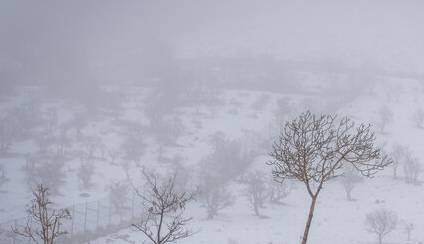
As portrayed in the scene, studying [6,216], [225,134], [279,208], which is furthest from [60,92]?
[279,208]

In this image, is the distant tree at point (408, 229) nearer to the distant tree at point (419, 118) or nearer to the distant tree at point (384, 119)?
the distant tree at point (384, 119)

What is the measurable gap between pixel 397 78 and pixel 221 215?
12193cm

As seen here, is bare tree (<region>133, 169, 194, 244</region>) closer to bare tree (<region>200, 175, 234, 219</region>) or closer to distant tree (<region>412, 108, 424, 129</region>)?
bare tree (<region>200, 175, 234, 219</region>)

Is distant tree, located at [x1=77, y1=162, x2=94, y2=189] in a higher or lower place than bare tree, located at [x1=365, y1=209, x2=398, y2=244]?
higher

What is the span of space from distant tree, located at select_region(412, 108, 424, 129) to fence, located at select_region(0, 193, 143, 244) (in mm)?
74671

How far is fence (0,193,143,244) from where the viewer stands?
5075cm

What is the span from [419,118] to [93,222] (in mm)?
85566

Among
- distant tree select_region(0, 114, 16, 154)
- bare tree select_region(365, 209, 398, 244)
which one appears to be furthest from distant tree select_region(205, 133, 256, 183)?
distant tree select_region(0, 114, 16, 154)

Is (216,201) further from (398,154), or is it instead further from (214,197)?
(398,154)

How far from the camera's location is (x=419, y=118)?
10300 centimetres

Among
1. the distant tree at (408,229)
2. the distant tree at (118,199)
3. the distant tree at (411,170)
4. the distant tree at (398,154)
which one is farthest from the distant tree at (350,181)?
the distant tree at (118,199)

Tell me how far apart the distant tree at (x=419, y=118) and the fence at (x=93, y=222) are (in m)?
74.7

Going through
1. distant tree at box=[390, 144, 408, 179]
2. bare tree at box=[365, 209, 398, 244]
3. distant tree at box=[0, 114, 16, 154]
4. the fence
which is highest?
distant tree at box=[0, 114, 16, 154]

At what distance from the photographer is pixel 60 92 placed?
158250 millimetres
